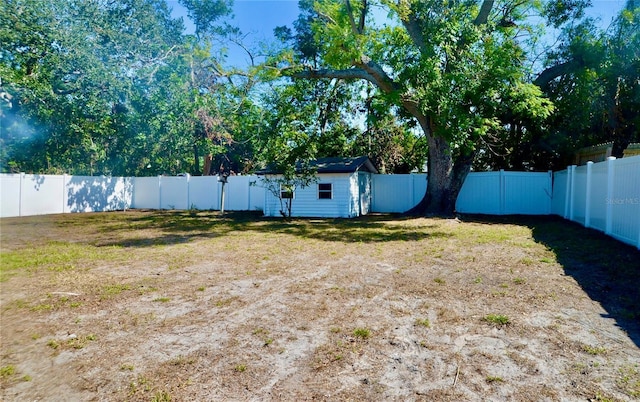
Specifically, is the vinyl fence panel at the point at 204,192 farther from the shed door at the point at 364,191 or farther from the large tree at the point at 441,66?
the large tree at the point at 441,66

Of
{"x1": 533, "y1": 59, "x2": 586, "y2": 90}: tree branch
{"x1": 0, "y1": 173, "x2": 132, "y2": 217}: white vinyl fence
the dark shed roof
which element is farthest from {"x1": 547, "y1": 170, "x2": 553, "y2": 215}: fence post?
{"x1": 0, "y1": 173, "x2": 132, "y2": 217}: white vinyl fence

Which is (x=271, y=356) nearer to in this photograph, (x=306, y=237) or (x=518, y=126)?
(x=306, y=237)

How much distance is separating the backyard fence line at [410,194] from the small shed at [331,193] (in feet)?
4.74

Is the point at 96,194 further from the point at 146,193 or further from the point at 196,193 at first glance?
the point at 196,193

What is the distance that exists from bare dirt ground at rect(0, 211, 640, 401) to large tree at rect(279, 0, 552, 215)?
4.35 m

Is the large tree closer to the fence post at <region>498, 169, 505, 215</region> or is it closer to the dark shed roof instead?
the fence post at <region>498, 169, 505, 215</region>

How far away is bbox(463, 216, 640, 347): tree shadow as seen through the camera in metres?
3.88

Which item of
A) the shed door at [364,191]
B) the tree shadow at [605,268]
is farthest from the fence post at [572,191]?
the shed door at [364,191]

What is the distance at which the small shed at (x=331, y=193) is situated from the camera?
14844 millimetres

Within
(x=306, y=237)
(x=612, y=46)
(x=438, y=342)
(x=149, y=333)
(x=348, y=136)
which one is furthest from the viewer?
(x=348, y=136)

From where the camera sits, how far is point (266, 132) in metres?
15.4

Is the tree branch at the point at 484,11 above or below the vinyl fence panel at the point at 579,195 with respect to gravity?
above

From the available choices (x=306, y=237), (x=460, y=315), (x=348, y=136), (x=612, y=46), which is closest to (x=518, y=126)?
(x=612, y=46)

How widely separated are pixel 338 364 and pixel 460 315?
1701mm
